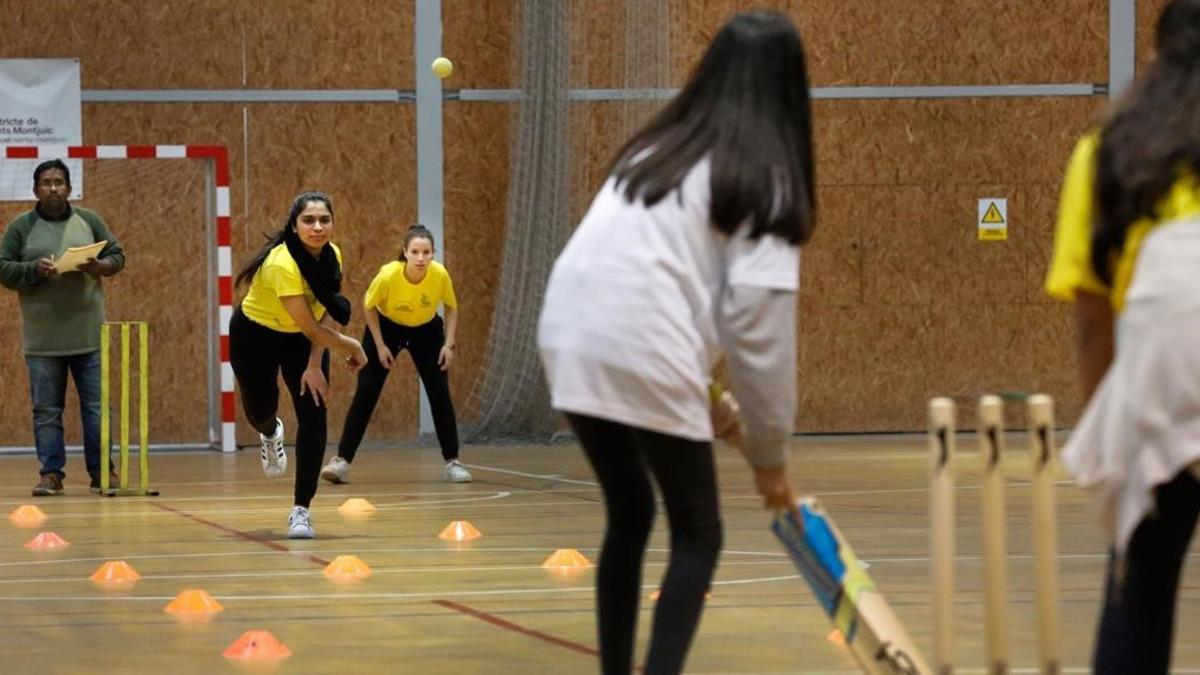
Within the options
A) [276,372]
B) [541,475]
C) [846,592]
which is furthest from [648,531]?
[541,475]

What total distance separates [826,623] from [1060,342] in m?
10.5

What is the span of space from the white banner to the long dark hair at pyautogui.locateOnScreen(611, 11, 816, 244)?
11707 millimetres

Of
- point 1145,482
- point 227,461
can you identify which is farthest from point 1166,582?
point 227,461

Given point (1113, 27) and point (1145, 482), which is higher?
point (1113, 27)

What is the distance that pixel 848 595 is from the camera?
4426mm

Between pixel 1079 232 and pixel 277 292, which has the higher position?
pixel 1079 232

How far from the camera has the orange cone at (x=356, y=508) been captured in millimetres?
10094

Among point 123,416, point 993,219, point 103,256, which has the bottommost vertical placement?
point 123,416

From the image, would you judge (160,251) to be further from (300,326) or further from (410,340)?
(300,326)

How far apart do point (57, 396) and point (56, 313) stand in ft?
1.61

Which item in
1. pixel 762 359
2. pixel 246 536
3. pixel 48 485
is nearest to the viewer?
pixel 762 359

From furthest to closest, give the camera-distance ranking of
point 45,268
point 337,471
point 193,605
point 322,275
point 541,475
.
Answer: point 541,475
point 337,471
point 45,268
point 322,275
point 193,605

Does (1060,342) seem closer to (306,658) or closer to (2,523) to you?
(2,523)

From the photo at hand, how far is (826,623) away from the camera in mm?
6145
